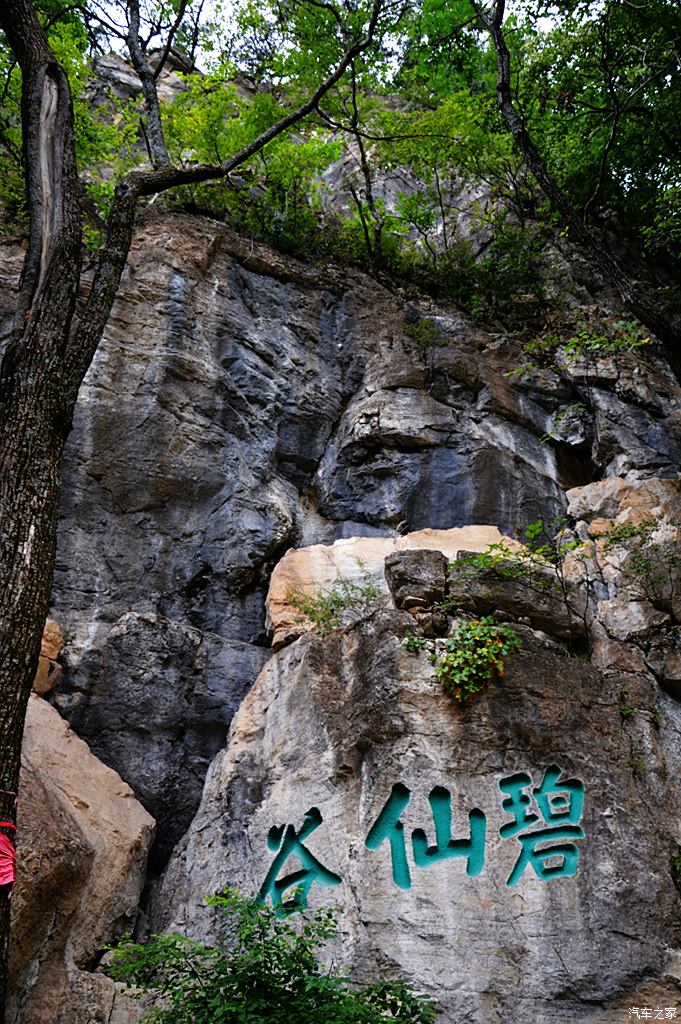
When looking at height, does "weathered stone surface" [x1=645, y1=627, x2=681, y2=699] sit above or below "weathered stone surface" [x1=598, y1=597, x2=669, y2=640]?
below

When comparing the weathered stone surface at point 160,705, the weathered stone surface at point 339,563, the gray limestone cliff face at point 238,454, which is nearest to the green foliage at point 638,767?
the weathered stone surface at point 339,563

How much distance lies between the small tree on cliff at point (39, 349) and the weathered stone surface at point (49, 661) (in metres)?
2.63

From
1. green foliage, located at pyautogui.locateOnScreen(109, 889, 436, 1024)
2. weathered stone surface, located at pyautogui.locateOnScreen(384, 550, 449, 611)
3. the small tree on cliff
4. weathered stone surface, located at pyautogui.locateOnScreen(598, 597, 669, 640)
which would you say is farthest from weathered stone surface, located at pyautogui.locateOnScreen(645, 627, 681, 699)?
the small tree on cliff

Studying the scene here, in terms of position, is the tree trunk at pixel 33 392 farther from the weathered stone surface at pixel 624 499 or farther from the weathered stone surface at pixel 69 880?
the weathered stone surface at pixel 624 499

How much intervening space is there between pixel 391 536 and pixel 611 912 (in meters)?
4.06

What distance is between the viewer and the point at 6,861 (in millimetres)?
3402

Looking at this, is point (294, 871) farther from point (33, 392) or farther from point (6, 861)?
point (33, 392)

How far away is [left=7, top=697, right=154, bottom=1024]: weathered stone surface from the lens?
15.9ft

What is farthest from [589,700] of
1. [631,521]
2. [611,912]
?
[631,521]

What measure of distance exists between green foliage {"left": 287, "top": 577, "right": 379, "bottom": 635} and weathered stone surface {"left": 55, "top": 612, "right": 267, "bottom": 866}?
2.36 ft

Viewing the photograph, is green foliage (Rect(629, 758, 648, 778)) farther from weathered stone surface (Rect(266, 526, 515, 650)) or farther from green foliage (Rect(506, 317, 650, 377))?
green foliage (Rect(506, 317, 650, 377))

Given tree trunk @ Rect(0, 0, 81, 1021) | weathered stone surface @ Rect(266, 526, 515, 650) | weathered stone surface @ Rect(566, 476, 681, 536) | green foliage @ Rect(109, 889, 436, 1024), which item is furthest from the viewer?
weathered stone surface @ Rect(566, 476, 681, 536)

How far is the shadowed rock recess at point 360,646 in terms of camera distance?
5133mm

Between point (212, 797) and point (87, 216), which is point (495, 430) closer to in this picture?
point (212, 797)
